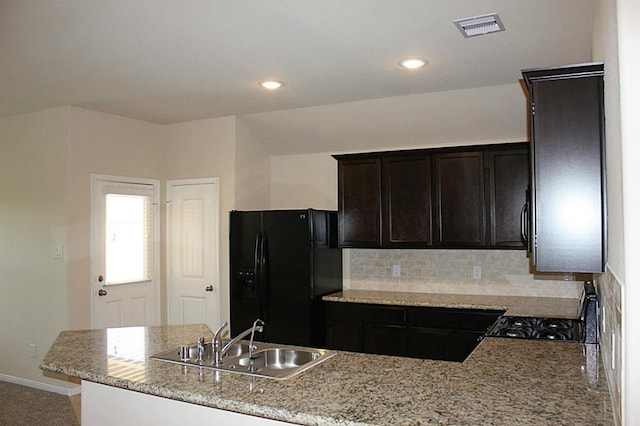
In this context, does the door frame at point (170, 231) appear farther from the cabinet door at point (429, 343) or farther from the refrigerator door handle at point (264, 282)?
the cabinet door at point (429, 343)

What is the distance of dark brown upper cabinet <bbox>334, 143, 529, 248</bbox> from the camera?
454 centimetres

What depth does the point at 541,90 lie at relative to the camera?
2242mm

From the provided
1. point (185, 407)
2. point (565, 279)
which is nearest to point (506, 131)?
point (565, 279)

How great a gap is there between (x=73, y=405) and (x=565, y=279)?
14.2 feet

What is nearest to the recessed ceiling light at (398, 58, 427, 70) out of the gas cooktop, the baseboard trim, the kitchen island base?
the gas cooktop

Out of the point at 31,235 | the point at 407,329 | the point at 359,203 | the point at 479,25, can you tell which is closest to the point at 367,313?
the point at 407,329

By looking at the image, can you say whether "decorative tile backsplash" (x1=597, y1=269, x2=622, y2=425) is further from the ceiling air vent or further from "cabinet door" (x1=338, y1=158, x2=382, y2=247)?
"cabinet door" (x1=338, y1=158, x2=382, y2=247)

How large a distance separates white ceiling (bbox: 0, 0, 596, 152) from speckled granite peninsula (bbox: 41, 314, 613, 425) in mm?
1738

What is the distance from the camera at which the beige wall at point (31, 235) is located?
4879 millimetres

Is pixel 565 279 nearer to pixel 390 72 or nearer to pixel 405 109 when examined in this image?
pixel 405 109

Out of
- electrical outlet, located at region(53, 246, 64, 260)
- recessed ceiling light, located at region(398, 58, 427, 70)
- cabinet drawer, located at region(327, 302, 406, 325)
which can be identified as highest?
recessed ceiling light, located at region(398, 58, 427, 70)

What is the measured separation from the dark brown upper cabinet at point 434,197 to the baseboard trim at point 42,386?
2.76m

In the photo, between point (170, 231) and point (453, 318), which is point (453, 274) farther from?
point (170, 231)

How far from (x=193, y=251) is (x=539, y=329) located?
3514 mm
